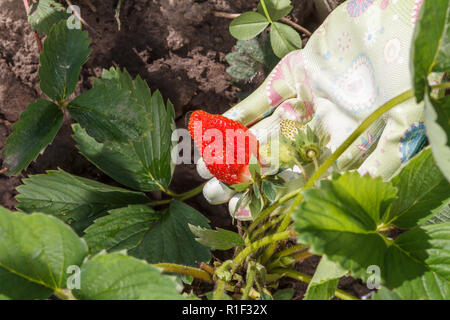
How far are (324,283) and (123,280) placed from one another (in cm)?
32

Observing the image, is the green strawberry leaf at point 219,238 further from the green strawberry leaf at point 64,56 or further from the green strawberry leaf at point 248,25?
the green strawberry leaf at point 248,25

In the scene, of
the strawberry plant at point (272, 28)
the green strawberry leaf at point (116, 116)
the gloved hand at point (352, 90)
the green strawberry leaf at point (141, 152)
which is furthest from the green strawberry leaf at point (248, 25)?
the green strawberry leaf at point (116, 116)

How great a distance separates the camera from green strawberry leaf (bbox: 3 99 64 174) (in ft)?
2.64

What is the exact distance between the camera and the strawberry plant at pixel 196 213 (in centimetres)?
51

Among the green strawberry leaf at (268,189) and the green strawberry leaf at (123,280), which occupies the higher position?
the green strawberry leaf at (268,189)

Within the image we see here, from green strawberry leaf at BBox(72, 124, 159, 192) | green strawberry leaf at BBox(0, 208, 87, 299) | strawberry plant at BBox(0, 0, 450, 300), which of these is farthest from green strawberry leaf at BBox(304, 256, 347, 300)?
green strawberry leaf at BBox(72, 124, 159, 192)

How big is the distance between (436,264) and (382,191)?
5.4 inches

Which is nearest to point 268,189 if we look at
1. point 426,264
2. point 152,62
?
point 426,264

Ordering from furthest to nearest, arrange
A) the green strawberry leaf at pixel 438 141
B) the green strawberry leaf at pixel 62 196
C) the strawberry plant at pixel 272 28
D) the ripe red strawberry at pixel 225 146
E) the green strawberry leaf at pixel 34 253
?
the strawberry plant at pixel 272 28
the green strawberry leaf at pixel 62 196
the ripe red strawberry at pixel 225 146
the green strawberry leaf at pixel 34 253
the green strawberry leaf at pixel 438 141

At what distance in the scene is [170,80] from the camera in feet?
3.68

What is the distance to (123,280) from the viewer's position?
52 centimetres

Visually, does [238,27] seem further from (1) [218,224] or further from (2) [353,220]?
(2) [353,220]

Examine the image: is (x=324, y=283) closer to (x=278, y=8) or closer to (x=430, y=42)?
(x=430, y=42)

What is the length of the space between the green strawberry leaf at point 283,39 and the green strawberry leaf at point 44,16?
1.71 feet
